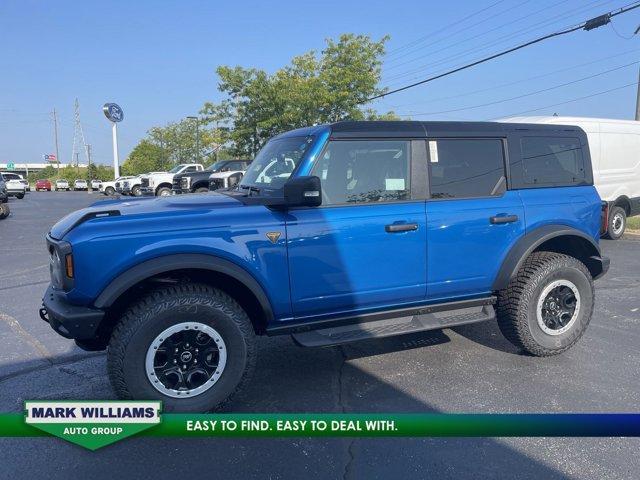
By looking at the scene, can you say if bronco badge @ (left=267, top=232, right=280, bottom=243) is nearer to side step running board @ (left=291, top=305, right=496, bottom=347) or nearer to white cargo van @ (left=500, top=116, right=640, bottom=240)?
side step running board @ (left=291, top=305, right=496, bottom=347)

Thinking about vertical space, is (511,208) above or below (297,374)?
above

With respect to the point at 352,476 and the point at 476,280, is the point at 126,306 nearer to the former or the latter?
the point at 352,476

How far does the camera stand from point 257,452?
2.85 meters

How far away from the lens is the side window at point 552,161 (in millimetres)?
4215

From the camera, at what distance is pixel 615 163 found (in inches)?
419

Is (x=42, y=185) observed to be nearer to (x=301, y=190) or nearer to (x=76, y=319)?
(x=76, y=319)

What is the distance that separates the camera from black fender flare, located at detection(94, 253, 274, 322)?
292cm

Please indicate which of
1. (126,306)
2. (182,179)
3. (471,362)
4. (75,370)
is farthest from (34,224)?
(471,362)

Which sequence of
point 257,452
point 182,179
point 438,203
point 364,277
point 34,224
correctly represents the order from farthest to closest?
point 182,179, point 34,224, point 438,203, point 364,277, point 257,452

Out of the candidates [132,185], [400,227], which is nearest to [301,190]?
[400,227]

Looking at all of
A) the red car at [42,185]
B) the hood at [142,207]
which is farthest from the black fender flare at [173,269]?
the red car at [42,185]

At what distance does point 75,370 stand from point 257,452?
2.04 metres

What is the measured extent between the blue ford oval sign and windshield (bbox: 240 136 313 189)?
4132 centimetres

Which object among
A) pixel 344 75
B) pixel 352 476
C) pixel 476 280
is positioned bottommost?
pixel 352 476
